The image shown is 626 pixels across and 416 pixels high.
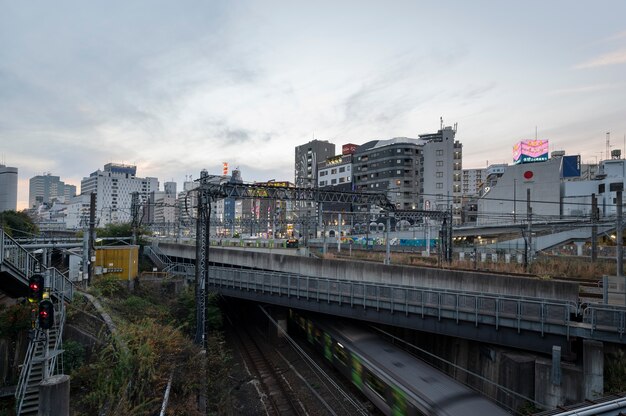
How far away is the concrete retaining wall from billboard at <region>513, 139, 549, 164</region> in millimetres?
53733

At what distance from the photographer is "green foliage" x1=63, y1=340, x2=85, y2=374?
1378 cm

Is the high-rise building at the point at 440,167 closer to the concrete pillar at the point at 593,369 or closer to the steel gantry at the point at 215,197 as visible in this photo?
the steel gantry at the point at 215,197

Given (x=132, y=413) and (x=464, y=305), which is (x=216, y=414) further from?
(x=464, y=305)

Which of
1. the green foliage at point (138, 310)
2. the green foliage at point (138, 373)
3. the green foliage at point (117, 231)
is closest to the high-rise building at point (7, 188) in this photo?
the green foliage at point (117, 231)

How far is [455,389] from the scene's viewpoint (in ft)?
39.8

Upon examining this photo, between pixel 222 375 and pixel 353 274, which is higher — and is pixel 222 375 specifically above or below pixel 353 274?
below

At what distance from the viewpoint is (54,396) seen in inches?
363

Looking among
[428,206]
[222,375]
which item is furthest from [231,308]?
[428,206]

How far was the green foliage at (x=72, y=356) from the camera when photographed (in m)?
13.8

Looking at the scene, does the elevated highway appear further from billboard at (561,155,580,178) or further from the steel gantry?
billboard at (561,155,580,178)

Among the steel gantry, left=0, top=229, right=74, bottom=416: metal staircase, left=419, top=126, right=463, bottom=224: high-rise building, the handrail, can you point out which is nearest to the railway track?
the steel gantry

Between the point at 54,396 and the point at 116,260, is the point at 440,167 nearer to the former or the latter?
the point at 116,260

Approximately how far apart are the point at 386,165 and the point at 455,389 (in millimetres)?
74240

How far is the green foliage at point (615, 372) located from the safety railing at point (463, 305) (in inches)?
33.9
